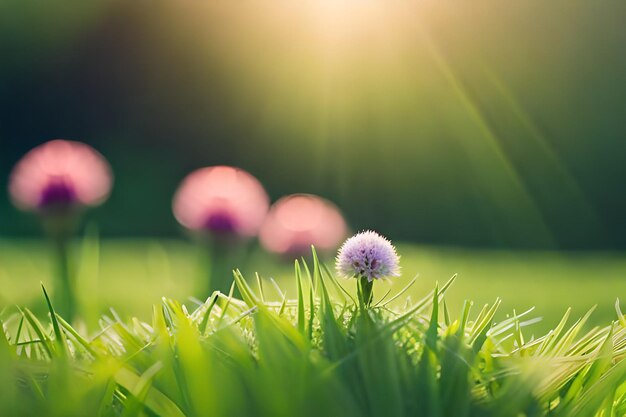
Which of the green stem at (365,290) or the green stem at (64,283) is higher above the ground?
the green stem at (64,283)

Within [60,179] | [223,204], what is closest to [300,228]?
[223,204]

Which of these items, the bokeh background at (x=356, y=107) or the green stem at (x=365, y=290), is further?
the bokeh background at (x=356, y=107)

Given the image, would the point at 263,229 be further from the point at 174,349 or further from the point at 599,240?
the point at 599,240

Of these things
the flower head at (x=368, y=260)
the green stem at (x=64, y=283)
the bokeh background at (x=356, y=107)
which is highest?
the bokeh background at (x=356, y=107)

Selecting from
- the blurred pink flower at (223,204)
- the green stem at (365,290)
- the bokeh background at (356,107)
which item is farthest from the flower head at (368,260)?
the bokeh background at (356,107)

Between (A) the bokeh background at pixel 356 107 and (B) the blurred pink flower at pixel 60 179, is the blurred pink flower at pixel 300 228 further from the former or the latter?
(A) the bokeh background at pixel 356 107

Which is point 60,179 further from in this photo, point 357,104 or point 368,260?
point 357,104
